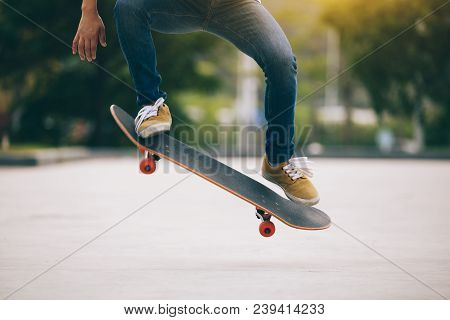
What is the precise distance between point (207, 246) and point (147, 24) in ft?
7.22

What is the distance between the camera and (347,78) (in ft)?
109

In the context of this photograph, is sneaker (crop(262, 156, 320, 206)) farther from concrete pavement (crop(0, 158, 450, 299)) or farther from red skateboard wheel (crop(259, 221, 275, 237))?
concrete pavement (crop(0, 158, 450, 299))

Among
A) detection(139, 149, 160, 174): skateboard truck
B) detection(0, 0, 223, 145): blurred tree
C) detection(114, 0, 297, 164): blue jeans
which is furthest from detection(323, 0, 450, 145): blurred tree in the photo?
detection(139, 149, 160, 174): skateboard truck

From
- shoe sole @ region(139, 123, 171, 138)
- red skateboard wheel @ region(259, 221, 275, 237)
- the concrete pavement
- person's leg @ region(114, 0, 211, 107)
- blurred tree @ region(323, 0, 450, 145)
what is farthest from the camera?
blurred tree @ region(323, 0, 450, 145)

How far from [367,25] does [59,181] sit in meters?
16.5

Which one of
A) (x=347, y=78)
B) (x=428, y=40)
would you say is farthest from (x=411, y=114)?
(x=347, y=78)

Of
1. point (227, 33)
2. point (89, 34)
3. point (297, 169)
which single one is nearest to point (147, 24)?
point (89, 34)

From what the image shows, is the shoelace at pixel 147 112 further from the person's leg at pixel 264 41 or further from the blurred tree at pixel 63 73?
the blurred tree at pixel 63 73

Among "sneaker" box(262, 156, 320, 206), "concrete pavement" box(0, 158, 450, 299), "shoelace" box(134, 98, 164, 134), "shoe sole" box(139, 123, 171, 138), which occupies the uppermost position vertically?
"shoelace" box(134, 98, 164, 134)

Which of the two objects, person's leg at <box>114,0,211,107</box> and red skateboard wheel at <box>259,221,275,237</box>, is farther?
red skateboard wheel at <box>259,221,275,237</box>

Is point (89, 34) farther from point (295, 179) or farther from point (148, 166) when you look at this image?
point (295, 179)

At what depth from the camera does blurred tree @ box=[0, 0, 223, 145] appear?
82.2ft

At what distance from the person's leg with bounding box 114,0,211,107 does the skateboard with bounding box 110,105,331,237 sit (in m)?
0.27

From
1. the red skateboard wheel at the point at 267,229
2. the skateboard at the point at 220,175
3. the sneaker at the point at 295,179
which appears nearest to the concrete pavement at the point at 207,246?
the red skateboard wheel at the point at 267,229
